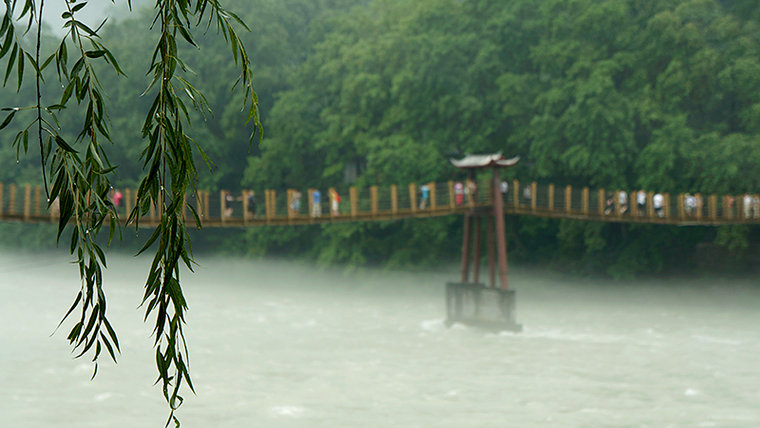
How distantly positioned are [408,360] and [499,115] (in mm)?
15272

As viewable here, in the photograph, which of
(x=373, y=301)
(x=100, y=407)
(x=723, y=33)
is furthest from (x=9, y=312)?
(x=723, y=33)

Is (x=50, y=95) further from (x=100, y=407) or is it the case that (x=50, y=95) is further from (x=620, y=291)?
(x=100, y=407)

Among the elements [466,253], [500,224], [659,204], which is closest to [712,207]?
[659,204]

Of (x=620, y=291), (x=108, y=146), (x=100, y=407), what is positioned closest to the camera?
(x=100, y=407)

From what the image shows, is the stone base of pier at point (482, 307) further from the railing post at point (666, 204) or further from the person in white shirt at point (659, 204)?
the railing post at point (666, 204)

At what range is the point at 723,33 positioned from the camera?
103 ft

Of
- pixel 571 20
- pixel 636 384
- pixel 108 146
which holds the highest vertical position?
pixel 571 20

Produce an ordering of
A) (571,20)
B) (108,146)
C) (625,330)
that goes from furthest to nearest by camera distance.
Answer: (108,146) → (571,20) → (625,330)

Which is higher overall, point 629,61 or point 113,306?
point 629,61

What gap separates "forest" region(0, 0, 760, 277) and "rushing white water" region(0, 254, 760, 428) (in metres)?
1.76

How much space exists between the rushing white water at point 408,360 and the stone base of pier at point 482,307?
1.61ft

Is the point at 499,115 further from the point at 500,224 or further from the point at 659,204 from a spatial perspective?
the point at 500,224

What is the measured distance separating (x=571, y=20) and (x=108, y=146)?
18632mm

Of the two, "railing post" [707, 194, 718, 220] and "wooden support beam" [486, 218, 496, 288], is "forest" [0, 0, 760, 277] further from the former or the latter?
"wooden support beam" [486, 218, 496, 288]
